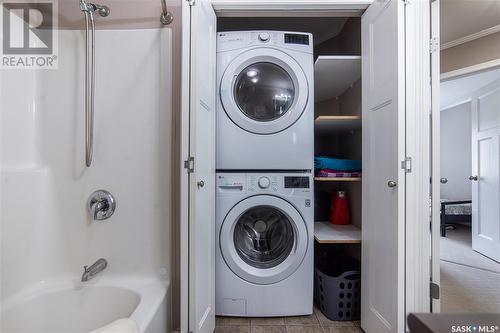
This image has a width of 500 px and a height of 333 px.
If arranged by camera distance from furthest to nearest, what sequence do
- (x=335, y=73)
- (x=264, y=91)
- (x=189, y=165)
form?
(x=335, y=73) → (x=264, y=91) → (x=189, y=165)

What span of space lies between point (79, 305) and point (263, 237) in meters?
1.06

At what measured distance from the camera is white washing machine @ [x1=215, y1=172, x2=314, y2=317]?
1.30 m

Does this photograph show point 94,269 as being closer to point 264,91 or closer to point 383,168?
point 264,91

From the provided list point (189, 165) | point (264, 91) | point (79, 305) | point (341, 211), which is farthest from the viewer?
point (341, 211)

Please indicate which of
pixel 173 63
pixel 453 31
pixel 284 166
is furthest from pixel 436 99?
pixel 173 63

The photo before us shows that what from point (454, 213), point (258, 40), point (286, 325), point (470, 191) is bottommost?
point (286, 325)

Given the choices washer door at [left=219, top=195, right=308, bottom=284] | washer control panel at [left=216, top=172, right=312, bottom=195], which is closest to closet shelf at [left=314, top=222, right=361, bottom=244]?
washer door at [left=219, top=195, right=308, bottom=284]

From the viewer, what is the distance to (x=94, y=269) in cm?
107

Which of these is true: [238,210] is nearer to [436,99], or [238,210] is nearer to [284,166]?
[284,166]

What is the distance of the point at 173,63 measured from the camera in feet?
3.83

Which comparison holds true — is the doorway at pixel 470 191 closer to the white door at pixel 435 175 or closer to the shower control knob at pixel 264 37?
the white door at pixel 435 175

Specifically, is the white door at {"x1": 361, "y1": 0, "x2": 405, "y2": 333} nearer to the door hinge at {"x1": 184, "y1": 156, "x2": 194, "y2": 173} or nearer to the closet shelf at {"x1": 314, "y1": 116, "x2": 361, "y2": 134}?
the closet shelf at {"x1": 314, "y1": 116, "x2": 361, "y2": 134}

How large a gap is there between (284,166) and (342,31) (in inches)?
62.0

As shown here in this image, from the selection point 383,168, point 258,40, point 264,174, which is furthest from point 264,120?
point 383,168
